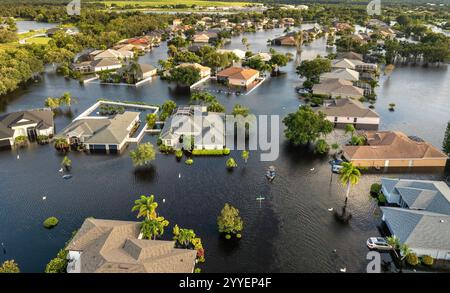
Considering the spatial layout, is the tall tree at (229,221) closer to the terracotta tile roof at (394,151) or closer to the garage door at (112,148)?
the terracotta tile roof at (394,151)

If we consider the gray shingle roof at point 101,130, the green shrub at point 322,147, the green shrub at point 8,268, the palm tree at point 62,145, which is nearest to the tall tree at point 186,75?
the gray shingle roof at point 101,130

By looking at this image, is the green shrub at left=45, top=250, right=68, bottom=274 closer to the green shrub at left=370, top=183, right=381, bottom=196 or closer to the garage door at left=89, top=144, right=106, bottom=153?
the garage door at left=89, top=144, right=106, bottom=153

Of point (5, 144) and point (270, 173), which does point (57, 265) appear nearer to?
point (270, 173)

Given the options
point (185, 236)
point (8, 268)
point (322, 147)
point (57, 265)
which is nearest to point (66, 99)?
point (57, 265)

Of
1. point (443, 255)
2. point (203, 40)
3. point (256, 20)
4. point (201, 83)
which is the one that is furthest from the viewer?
point (256, 20)

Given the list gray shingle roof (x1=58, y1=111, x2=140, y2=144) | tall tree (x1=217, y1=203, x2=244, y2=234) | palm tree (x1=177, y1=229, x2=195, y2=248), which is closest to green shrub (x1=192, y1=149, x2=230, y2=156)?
gray shingle roof (x1=58, y1=111, x2=140, y2=144)

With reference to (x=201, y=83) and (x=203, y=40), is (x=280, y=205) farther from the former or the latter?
(x=203, y=40)

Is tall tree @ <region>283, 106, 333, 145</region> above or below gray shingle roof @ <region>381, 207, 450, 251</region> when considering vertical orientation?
above

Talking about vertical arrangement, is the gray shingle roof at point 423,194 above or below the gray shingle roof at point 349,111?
below
